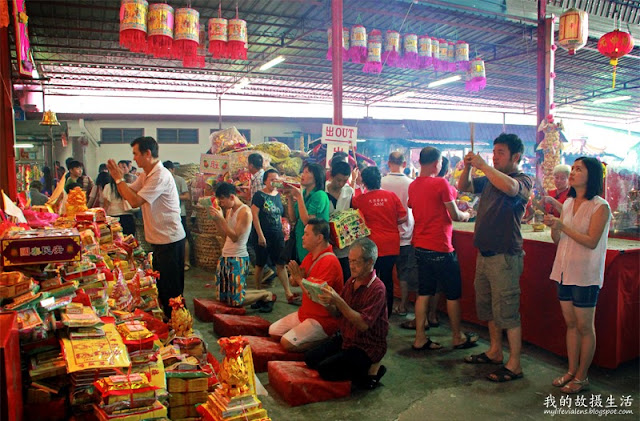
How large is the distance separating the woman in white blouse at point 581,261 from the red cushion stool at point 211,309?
8.91ft

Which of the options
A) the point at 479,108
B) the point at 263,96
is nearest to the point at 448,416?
the point at 263,96

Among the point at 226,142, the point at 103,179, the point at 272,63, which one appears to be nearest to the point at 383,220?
the point at 226,142

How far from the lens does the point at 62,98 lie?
14.3 metres

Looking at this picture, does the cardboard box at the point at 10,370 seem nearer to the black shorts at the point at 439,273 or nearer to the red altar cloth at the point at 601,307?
the black shorts at the point at 439,273

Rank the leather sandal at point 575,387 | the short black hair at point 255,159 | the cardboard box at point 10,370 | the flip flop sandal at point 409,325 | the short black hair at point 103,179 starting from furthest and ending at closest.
→ the short black hair at point 103,179
the short black hair at point 255,159
the flip flop sandal at point 409,325
the leather sandal at point 575,387
the cardboard box at point 10,370

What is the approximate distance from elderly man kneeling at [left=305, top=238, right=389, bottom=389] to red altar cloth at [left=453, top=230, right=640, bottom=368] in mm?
1379

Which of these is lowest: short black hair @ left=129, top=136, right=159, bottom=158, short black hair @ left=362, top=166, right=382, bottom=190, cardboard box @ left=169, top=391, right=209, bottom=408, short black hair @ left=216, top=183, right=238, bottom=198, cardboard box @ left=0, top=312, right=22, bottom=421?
cardboard box @ left=169, top=391, right=209, bottom=408

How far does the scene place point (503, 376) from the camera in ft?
10.3

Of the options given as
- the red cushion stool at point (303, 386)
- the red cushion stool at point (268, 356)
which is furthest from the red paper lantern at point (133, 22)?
the red cushion stool at point (303, 386)

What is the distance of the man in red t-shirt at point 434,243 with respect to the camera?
11.9ft

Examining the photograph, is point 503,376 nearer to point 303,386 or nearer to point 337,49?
point 303,386

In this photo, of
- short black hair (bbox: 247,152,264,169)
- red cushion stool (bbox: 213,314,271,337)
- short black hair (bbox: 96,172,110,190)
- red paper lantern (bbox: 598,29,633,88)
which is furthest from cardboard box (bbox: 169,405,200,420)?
red paper lantern (bbox: 598,29,633,88)

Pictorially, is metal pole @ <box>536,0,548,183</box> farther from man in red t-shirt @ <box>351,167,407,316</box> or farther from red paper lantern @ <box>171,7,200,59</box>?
red paper lantern @ <box>171,7,200,59</box>

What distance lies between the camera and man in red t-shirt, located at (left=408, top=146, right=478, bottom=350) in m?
3.64
